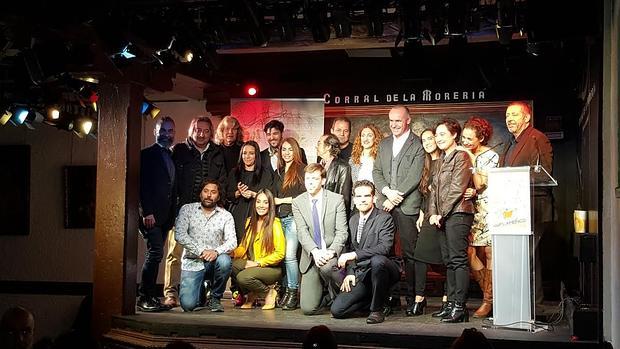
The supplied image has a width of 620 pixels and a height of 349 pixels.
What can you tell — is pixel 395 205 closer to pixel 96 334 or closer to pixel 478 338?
pixel 96 334

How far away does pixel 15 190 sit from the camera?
14.1 meters

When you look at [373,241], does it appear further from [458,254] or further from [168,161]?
[168,161]

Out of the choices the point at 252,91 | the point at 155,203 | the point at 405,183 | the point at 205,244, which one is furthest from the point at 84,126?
the point at 405,183

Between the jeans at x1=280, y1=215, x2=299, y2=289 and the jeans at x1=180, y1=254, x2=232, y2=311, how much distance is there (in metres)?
0.66

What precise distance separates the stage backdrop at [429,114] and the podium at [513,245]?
2.64m

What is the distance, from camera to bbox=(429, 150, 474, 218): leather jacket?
877 cm

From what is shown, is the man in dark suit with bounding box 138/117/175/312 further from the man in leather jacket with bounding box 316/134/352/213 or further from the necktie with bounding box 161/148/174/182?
the man in leather jacket with bounding box 316/134/352/213

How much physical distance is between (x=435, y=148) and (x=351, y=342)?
266 cm

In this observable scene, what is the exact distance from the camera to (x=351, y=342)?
808 centimetres

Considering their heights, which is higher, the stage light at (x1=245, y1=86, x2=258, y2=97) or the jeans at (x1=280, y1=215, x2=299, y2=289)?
the stage light at (x1=245, y1=86, x2=258, y2=97)

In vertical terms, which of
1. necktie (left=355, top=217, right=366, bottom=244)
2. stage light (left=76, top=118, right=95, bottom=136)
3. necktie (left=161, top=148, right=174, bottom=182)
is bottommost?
necktie (left=355, top=217, right=366, bottom=244)

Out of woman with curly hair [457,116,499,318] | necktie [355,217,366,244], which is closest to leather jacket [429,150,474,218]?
woman with curly hair [457,116,499,318]

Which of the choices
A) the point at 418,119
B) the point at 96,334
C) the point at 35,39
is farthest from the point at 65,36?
the point at 418,119

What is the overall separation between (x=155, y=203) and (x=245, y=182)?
108 centimetres
